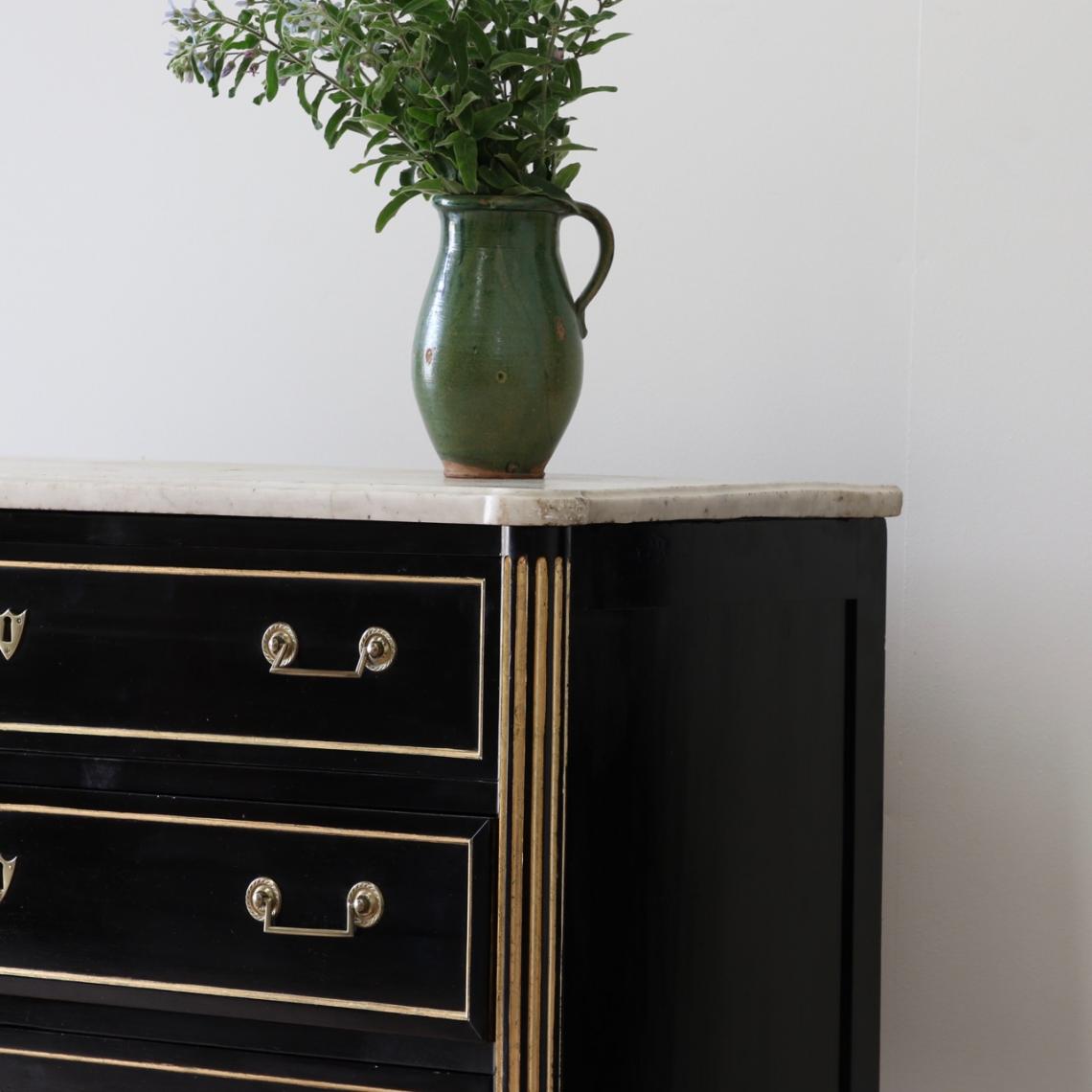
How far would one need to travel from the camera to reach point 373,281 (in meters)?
1.69

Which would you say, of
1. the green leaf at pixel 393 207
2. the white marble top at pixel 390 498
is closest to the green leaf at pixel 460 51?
the green leaf at pixel 393 207

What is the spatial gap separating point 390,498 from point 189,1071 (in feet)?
1.43

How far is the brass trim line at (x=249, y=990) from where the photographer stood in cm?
98

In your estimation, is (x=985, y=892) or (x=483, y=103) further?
(x=985, y=892)

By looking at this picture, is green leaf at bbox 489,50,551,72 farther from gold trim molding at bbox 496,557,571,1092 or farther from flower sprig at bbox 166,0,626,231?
gold trim molding at bbox 496,557,571,1092

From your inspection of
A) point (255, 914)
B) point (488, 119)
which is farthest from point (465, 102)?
point (255, 914)

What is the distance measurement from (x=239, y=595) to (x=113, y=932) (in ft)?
0.85

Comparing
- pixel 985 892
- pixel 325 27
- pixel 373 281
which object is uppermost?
pixel 325 27

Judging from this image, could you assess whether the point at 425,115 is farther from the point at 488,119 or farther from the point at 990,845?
the point at 990,845

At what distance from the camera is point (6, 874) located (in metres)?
1.09

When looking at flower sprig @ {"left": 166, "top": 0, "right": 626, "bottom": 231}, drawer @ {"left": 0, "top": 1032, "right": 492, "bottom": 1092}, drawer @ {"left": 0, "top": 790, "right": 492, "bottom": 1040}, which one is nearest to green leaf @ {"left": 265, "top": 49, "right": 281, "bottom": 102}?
flower sprig @ {"left": 166, "top": 0, "right": 626, "bottom": 231}

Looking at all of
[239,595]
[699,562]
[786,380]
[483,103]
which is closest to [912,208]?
[786,380]

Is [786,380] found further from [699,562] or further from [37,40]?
[37,40]

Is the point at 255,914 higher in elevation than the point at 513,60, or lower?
lower
